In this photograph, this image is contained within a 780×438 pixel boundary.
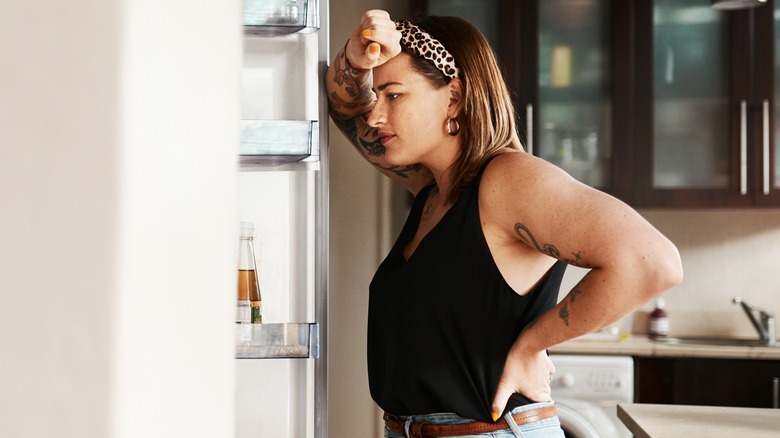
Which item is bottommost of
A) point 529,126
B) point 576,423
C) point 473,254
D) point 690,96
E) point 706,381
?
point 576,423

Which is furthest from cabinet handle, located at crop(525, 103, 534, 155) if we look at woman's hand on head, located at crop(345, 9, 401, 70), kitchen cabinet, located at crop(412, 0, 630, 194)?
woman's hand on head, located at crop(345, 9, 401, 70)

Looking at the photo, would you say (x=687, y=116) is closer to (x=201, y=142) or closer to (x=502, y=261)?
(x=502, y=261)

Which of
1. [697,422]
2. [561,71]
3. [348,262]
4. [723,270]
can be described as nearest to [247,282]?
[697,422]

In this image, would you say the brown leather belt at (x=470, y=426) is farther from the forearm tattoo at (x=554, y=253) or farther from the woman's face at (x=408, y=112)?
the woman's face at (x=408, y=112)

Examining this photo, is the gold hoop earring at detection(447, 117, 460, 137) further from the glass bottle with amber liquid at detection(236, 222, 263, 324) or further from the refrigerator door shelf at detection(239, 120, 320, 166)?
the glass bottle with amber liquid at detection(236, 222, 263, 324)

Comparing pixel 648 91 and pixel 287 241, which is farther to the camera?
pixel 648 91

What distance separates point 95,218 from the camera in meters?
0.11

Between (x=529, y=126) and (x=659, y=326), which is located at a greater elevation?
(x=529, y=126)

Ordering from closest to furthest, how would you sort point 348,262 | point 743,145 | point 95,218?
1. point 95,218
2. point 348,262
3. point 743,145

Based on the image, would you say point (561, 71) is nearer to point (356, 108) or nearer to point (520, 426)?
point (356, 108)

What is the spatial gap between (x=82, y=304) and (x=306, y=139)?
1.10 m

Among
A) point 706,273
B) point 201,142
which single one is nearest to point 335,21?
point 706,273

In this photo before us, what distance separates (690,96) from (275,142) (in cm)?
239

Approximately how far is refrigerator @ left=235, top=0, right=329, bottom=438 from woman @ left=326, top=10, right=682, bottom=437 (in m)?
0.10
